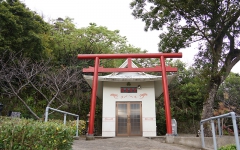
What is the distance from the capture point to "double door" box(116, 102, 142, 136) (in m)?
9.98

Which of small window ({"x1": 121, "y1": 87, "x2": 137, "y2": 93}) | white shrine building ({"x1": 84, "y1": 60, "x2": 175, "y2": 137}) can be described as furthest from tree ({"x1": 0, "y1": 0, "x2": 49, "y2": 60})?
small window ({"x1": 121, "y1": 87, "x2": 137, "y2": 93})

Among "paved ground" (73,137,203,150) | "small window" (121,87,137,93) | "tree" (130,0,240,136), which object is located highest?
"tree" (130,0,240,136)

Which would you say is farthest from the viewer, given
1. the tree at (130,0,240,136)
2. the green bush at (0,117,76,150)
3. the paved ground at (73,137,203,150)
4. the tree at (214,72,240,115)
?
the tree at (214,72,240,115)

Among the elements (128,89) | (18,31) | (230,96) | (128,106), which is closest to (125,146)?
(128,106)

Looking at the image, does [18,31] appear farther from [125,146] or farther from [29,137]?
[29,137]

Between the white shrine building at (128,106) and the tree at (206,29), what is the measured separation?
78.2 inches

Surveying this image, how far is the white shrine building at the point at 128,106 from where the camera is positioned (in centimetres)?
998

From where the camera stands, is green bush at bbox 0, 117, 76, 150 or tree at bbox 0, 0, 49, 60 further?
tree at bbox 0, 0, 49, 60

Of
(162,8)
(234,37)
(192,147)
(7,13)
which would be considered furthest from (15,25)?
(234,37)

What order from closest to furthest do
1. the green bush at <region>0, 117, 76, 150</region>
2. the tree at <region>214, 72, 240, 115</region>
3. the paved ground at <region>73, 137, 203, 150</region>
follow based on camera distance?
the green bush at <region>0, 117, 76, 150</region>
the paved ground at <region>73, 137, 203, 150</region>
the tree at <region>214, 72, 240, 115</region>

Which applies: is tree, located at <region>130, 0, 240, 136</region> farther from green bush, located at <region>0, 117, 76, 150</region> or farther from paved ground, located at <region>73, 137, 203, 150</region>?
green bush, located at <region>0, 117, 76, 150</region>

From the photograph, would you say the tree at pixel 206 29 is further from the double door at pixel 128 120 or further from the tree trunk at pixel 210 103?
the double door at pixel 128 120

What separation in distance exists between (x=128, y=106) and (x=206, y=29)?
17.0 ft

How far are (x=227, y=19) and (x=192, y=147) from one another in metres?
5.58
